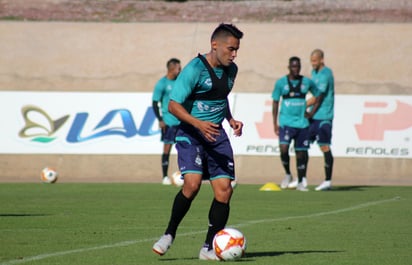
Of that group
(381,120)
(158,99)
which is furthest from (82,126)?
(381,120)

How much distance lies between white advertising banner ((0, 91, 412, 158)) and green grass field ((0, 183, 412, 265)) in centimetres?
346

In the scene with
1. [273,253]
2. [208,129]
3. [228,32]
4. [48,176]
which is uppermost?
[228,32]

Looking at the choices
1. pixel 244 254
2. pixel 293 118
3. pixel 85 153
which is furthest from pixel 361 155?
pixel 244 254

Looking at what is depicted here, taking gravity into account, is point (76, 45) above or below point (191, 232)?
above

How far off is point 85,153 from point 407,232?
1390cm

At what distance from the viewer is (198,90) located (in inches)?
388

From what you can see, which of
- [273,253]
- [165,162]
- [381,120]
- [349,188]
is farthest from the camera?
[381,120]

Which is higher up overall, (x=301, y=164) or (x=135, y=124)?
(x=135, y=124)

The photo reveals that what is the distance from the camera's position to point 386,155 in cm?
2441

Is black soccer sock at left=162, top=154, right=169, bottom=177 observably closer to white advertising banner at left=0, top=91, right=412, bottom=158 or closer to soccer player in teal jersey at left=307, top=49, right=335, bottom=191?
white advertising banner at left=0, top=91, right=412, bottom=158

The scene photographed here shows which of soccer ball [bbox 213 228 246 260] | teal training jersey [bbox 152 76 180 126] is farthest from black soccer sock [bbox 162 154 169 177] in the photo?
soccer ball [bbox 213 228 246 260]

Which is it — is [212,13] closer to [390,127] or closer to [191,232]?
[390,127]

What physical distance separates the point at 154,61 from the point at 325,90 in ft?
23.3

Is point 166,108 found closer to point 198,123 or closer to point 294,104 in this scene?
point 294,104
